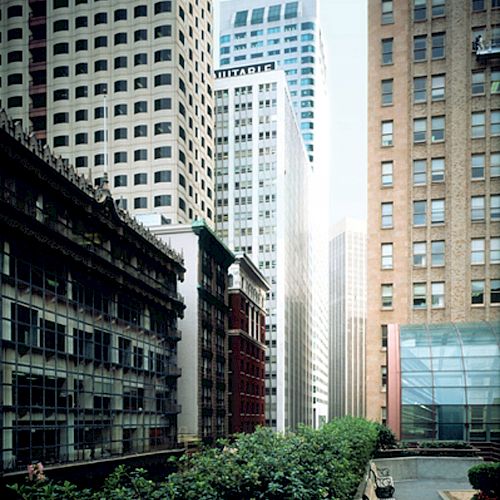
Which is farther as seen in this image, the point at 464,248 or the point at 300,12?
the point at 300,12

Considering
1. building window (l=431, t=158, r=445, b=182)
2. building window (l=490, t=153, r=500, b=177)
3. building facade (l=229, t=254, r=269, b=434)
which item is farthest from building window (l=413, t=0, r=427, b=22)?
building facade (l=229, t=254, r=269, b=434)

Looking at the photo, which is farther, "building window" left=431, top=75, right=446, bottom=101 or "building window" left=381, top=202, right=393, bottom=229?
"building window" left=381, top=202, right=393, bottom=229

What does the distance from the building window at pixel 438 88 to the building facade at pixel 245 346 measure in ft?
112

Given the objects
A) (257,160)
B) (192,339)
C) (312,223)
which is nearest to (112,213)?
(192,339)

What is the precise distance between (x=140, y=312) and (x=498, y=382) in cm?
2388

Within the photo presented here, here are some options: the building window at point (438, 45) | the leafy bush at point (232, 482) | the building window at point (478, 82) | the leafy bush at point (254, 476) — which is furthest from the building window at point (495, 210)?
the leafy bush at point (254, 476)

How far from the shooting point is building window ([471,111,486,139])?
198 feet

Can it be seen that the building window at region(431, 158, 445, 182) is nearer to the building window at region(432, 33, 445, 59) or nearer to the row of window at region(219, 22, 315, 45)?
the building window at region(432, 33, 445, 59)

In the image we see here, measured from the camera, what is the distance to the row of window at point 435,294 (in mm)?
58500

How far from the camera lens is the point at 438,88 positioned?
6172cm

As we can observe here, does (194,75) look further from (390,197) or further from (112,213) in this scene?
(112,213)

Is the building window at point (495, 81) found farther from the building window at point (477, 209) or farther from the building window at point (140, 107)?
the building window at point (140, 107)

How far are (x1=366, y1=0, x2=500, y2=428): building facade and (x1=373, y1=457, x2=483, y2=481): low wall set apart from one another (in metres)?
22.0

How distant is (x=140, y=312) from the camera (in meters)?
51.7
